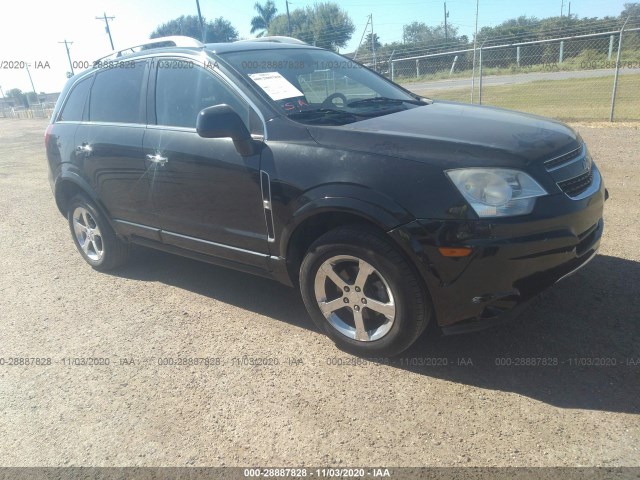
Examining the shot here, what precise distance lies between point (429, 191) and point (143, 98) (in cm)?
260

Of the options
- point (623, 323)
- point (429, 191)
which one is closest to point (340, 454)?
point (429, 191)

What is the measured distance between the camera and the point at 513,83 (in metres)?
21.6

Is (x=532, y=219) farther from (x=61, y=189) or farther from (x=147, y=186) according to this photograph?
(x=61, y=189)

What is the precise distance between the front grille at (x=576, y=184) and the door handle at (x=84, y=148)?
3.73 m

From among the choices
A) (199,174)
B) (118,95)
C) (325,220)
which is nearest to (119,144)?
(118,95)

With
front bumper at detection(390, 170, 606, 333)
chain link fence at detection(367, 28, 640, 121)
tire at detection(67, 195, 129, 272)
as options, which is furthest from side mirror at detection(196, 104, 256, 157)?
chain link fence at detection(367, 28, 640, 121)

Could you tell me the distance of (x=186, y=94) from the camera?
379 cm

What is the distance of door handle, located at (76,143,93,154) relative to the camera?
4.47 meters

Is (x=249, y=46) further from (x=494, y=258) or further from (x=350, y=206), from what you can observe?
(x=494, y=258)

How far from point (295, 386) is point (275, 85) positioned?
199 centimetres

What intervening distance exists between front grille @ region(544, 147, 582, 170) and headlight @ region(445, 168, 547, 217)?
206 mm

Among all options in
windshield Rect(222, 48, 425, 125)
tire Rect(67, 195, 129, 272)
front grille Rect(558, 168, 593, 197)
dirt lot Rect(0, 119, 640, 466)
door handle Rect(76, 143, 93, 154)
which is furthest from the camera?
tire Rect(67, 195, 129, 272)

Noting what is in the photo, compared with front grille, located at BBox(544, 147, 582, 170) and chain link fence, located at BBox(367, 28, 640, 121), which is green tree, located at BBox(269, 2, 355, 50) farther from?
front grille, located at BBox(544, 147, 582, 170)

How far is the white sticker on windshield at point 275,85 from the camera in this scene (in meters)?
3.44
